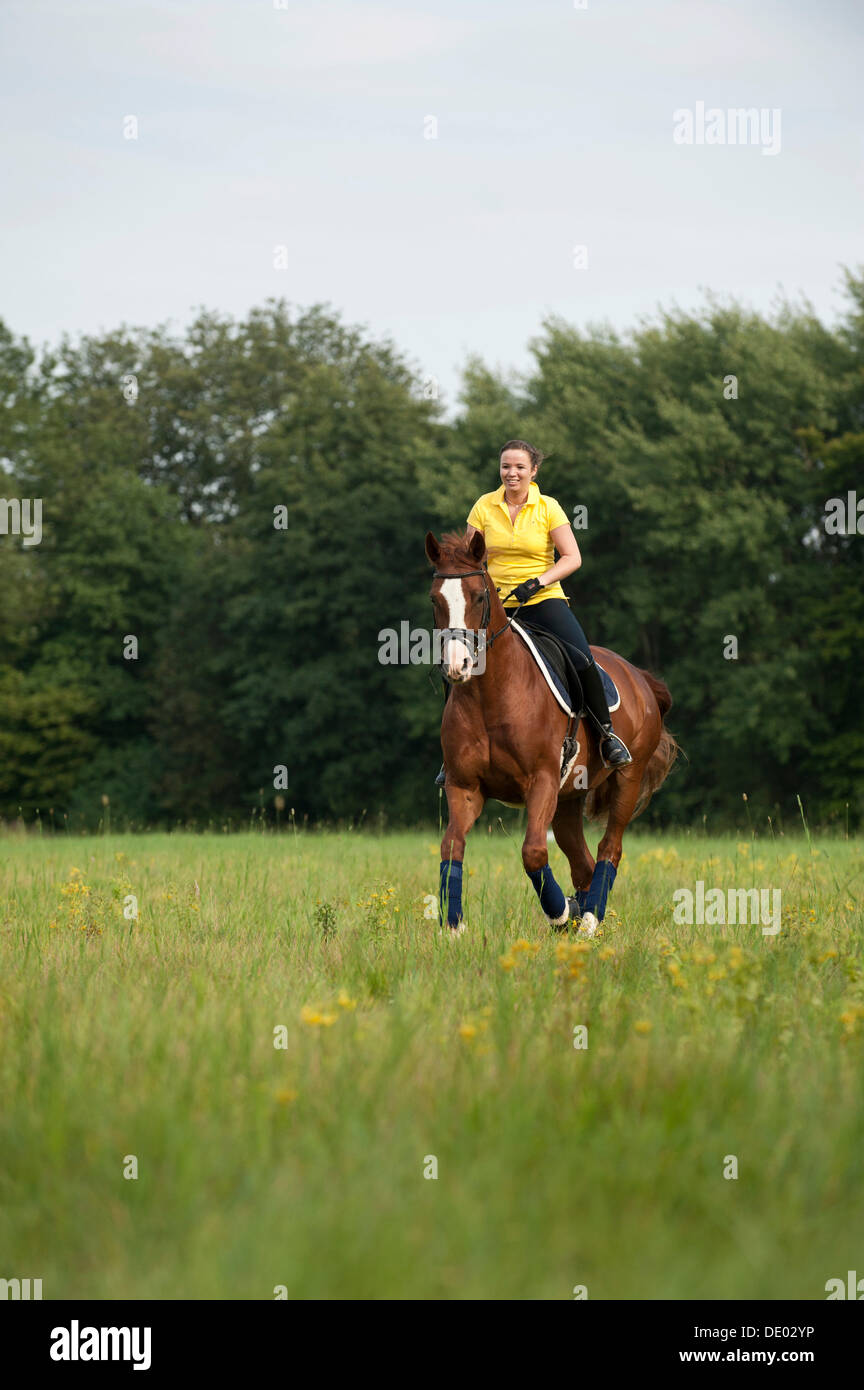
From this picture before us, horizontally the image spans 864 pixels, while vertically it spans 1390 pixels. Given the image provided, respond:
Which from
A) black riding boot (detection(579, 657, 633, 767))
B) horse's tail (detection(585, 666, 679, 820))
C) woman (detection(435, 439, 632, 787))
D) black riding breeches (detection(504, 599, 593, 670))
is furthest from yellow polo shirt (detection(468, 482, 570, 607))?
horse's tail (detection(585, 666, 679, 820))

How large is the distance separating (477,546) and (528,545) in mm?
916

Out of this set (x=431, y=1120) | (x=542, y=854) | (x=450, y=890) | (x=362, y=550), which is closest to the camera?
(x=431, y=1120)

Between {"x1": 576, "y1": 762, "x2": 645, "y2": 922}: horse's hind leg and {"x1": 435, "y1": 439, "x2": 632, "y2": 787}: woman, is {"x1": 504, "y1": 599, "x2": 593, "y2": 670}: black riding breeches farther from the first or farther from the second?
{"x1": 576, "y1": 762, "x2": 645, "y2": 922}: horse's hind leg

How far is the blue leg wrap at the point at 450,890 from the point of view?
23.2 feet

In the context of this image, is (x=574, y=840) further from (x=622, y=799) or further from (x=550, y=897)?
(x=550, y=897)

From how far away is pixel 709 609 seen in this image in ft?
109

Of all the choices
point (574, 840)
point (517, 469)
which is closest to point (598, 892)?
point (574, 840)

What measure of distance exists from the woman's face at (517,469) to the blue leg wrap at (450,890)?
7.55ft

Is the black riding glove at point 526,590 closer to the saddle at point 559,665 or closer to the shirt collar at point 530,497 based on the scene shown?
the saddle at point 559,665

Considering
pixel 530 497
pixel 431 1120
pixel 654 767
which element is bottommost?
pixel 431 1120

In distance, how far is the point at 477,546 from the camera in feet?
23.1

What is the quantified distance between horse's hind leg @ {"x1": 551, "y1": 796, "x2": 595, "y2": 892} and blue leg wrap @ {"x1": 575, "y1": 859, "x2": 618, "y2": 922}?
321 mm

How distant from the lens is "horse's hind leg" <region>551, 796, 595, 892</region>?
8992mm

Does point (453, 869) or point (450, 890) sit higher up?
point (453, 869)
